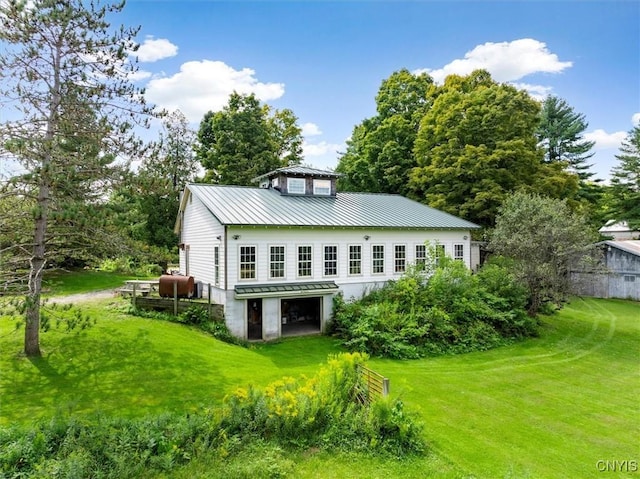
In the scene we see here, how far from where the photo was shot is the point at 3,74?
906 centimetres

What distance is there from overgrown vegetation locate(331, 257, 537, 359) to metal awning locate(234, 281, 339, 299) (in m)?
0.84

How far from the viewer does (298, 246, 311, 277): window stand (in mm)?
17109

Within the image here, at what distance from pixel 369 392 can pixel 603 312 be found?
22037mm

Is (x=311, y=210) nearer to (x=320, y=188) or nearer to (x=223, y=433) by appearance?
(x=320, y=188)

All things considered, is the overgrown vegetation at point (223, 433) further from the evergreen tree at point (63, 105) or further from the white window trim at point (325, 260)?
the white window trim at point (325, 260)

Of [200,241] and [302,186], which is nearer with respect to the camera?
[200,241]

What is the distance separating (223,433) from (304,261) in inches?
434

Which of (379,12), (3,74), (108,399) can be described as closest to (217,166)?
(379,12)

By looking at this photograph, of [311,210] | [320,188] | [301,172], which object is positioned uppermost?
[301,172]

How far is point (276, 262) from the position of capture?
54.1ft

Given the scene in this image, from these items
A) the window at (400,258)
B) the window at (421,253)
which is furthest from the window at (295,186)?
the window at (421,253)

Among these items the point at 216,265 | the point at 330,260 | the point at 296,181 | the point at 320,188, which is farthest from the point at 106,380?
the point at 320,188

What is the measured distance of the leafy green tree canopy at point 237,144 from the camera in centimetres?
3231

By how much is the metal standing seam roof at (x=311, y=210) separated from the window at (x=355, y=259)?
46.5 inches
